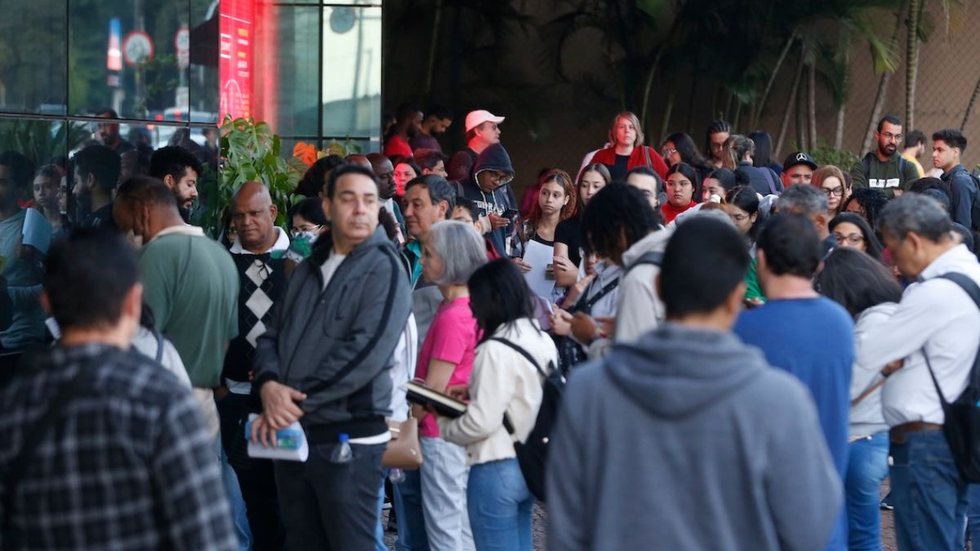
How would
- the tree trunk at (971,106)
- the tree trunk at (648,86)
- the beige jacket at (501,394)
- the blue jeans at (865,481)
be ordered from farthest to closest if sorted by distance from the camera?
the tree trunk at (648,86) < the tree trunk at (971,106) < the blue jeans at (865,481) < the beige jacket at (501,394)

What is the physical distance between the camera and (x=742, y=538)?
11.1ft

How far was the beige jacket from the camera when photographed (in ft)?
18.4

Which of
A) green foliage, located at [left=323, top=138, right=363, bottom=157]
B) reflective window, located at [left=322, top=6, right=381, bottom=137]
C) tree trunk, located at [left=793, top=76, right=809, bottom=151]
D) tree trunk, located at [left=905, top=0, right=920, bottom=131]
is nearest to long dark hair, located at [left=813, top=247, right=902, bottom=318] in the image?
green foliage, located at [left=323, top=138, right=363, bottom=157]

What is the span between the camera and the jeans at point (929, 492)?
Result: 19.0 ft

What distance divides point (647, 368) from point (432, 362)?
2.96 m

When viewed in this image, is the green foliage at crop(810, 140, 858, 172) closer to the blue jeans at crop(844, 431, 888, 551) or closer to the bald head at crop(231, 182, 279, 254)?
the blue jeans at crop(844, 431, 888, 551)

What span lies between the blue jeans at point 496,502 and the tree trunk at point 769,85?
45.9 ft

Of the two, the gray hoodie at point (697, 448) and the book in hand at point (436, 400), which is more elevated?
the gray hoodie at point (697, 448)

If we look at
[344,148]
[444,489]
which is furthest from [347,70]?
[444,489]

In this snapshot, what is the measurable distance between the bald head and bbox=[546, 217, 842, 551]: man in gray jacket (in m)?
3.81

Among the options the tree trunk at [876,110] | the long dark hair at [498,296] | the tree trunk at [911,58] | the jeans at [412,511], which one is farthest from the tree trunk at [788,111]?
the long dark hair at [498,296]

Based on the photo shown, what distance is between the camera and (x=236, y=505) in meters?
7.17

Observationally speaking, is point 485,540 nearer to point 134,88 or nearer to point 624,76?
point 134,88

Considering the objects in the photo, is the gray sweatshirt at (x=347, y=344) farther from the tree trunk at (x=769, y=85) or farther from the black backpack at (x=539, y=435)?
the tree trunk at (x=769, y=85)
